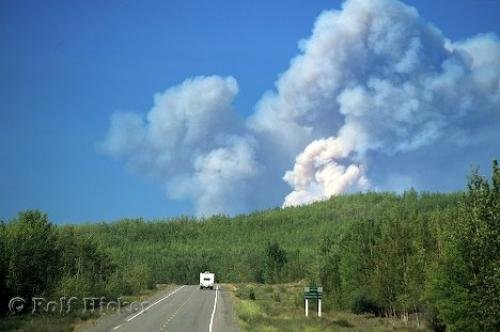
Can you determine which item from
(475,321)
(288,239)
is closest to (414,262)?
(475,321)

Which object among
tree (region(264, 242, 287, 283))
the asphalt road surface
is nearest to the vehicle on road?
tree (region(264, 242, 287, 283))

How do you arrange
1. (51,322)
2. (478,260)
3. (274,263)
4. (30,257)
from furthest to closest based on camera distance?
(274,263) → (30,257) → (51,322) → (478,260)

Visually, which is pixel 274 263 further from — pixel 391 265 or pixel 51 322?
pixel 51 322

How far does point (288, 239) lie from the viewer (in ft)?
651

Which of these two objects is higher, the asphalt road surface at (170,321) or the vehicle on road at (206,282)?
the vehicle on road at (206,282)

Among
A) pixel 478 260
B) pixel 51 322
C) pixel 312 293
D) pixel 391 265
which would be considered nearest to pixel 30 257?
pixel 51 322

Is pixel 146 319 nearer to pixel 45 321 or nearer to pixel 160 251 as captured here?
pixel 45 321

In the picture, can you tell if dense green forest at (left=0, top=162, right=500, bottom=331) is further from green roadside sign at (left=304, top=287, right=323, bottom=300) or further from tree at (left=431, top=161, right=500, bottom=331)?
green roadside sign at (left=304, top=287, right=323, bottom=300)

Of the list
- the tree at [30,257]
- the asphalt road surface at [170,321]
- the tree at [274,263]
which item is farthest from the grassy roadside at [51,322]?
the tree at [274,263]

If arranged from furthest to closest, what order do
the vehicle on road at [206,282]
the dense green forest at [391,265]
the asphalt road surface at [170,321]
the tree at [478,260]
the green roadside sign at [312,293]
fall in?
the vehicle on road at [206,282]
the green roadside sign at [312,293]
the asphalt road surface at [170,321]
the dense green forest at [391,265]
the tree at [478,260]

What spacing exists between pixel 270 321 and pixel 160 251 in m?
146

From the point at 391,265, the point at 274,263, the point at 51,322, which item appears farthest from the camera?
the point at 274,263

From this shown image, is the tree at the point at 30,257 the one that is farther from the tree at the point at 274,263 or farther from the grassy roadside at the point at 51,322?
the tree at the point at 274,263

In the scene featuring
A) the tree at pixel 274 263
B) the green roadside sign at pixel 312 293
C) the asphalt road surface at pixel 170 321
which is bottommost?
the asphalt road surface at pixel 170 321
